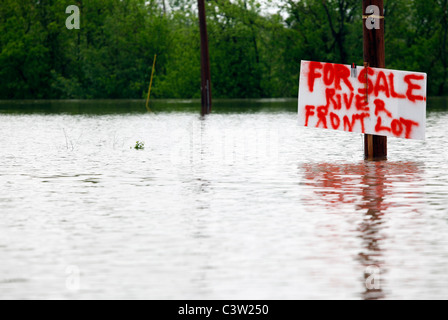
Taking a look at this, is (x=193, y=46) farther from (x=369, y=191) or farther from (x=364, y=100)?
(x=369, y=191)

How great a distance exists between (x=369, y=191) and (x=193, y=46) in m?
75.4

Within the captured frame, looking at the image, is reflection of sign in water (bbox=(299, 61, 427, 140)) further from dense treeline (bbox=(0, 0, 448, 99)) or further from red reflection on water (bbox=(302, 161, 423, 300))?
dense treeline (bbox=(0, 0, 448, 99))

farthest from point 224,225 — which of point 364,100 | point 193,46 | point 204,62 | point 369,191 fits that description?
point 193,46

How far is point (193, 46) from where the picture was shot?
88438 mm

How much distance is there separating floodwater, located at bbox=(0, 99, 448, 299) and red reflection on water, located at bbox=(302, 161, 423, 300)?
23mm

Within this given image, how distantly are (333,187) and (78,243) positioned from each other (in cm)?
539

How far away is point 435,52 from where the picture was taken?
84750 millimetres

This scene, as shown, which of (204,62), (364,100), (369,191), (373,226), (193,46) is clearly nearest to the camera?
(373,226)

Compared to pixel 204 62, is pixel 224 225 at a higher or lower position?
lower

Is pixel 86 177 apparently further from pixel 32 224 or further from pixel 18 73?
pixel 18 73

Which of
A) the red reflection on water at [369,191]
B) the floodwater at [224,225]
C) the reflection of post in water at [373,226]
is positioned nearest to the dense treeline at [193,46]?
the floodwater at [224,225]

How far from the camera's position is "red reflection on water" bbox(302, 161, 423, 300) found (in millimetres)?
8664

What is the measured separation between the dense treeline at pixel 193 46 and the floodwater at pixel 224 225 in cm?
6481
